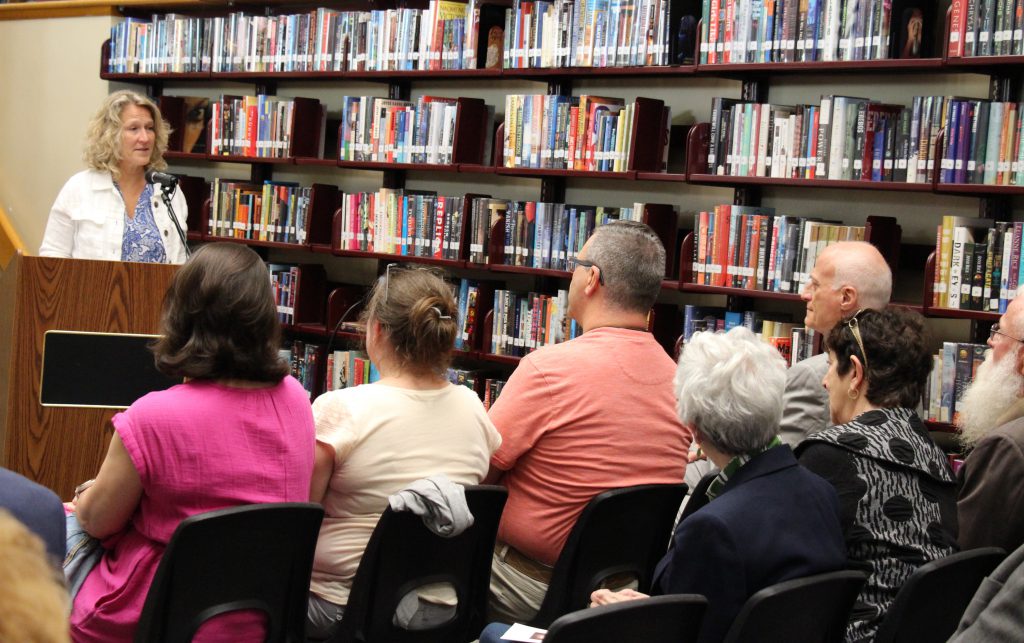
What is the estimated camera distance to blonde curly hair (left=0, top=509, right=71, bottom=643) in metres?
0.87

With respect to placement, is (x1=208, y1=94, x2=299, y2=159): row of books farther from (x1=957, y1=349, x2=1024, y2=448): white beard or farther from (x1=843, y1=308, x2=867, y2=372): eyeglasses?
(x1=843, y1=308, x2=867, y2=372): eyeglasses

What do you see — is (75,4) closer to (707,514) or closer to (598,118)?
(598,118)

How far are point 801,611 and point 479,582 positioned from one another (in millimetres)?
845

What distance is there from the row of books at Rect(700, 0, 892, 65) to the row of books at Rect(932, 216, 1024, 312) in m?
0.69

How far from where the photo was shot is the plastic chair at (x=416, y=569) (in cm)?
243

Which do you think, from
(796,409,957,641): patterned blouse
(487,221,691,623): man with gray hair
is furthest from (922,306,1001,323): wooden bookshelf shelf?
(796,409,957,641): patterned blouse

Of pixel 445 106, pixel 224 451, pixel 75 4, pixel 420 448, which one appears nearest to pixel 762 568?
pixel 420 448

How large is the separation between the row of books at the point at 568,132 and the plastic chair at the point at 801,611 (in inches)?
115

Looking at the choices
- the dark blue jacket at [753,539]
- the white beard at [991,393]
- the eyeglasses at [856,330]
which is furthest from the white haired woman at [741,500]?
the white beard at [991,393]

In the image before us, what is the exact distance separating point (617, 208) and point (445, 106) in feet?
3.35

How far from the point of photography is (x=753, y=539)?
2055 millimetres

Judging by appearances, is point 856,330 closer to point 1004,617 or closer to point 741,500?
point 741,500

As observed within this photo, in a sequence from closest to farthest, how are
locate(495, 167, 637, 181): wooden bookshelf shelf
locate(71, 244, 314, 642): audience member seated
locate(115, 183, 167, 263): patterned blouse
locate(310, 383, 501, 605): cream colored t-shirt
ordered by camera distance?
locate(71, 244, 314, 642): audience member seated → locate(310, 383, 501, 605): cream colored t-shirt → locate(115, 183, 167, 263): patterned blouse → locate(495, 167, 637, 181): wooden bookshelf shelf

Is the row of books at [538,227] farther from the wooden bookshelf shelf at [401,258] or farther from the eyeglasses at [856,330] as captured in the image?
the eyeglasses at [856,330]
